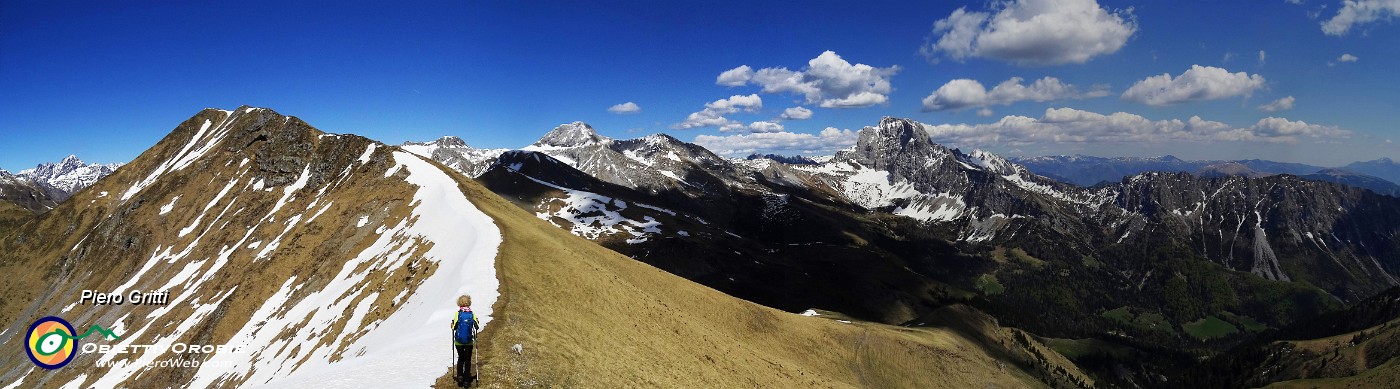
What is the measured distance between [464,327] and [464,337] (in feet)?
1.64

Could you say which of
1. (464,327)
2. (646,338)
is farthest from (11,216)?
(464,327)

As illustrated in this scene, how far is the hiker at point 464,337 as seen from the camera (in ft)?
71.4

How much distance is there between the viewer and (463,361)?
78.2 feet

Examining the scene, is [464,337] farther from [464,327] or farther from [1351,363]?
[1351,363]

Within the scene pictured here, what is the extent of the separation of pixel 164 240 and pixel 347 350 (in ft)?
346

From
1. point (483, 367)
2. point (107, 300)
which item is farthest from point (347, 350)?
point (107, 300)

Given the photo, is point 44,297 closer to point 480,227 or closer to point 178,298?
point 178,298

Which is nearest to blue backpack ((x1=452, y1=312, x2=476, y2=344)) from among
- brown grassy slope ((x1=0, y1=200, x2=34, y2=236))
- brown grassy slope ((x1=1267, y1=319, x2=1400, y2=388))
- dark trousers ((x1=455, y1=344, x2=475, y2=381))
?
dark trousers ((x1=455, y1=344, x2=475, y2=381))

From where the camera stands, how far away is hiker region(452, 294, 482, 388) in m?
21.8

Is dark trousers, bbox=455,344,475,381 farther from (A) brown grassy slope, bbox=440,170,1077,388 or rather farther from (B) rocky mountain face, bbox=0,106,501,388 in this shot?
(B) rocky mountain face, bbox=0,106,501,388

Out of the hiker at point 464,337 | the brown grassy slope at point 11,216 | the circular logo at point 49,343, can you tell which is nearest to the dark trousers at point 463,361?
the hiker at point 464,337

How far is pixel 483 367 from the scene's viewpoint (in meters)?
26.5

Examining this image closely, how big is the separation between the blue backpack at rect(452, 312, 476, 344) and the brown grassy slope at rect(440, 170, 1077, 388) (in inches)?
145

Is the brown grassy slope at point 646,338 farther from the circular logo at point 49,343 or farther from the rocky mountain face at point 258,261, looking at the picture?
the circular logo at point 49,343
